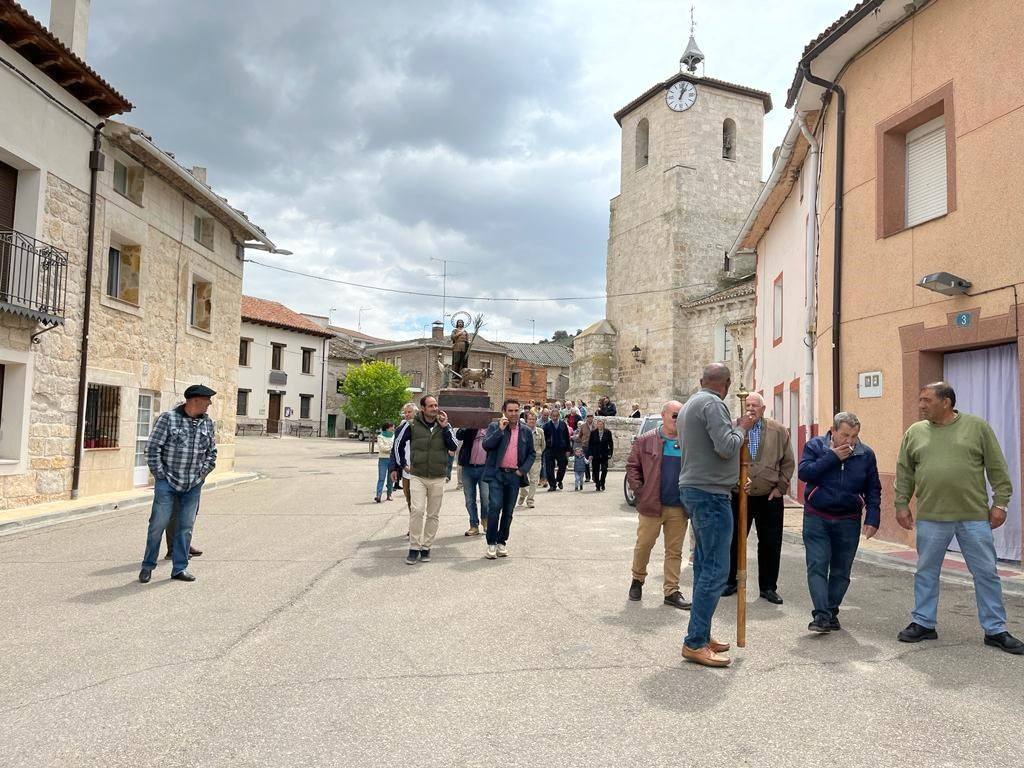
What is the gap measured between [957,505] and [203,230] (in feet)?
55.8

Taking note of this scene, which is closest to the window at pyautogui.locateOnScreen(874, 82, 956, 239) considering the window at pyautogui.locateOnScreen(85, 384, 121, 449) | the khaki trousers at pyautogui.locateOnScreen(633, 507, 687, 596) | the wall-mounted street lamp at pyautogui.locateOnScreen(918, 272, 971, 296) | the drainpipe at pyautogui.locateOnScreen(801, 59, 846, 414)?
the drainpipe at pyautogui.locateOnScreen(801, 59, 846, 414)

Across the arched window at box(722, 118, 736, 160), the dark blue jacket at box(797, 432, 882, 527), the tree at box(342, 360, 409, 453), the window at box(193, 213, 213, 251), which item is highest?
the arched window at box(722, 118, 736, 160)

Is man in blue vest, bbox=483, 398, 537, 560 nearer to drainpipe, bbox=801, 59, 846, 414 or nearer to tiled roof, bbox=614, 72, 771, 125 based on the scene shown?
drainpipe, bbox=801, 59, 846, 414

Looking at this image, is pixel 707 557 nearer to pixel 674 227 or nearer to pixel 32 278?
pixel 32 278

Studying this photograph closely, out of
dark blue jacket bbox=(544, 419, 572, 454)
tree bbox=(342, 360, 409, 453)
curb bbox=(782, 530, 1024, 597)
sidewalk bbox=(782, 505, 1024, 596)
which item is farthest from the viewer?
tree bbox=(342, 360, 409, 453)

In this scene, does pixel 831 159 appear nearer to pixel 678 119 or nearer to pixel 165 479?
pixel 165 479

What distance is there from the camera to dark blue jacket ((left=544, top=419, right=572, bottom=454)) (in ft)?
54.0

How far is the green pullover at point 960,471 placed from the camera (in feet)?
16.9

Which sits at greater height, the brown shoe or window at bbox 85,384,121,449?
window at bbox 85,384,121,449

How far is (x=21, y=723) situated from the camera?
352cm

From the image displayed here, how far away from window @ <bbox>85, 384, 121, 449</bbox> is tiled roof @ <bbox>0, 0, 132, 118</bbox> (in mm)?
4795

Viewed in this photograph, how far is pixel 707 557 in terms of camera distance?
4.54m

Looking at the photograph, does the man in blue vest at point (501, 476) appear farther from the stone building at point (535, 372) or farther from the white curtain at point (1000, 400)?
the stone building at point (535, 372)

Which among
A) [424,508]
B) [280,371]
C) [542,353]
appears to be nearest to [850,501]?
[424,508]
